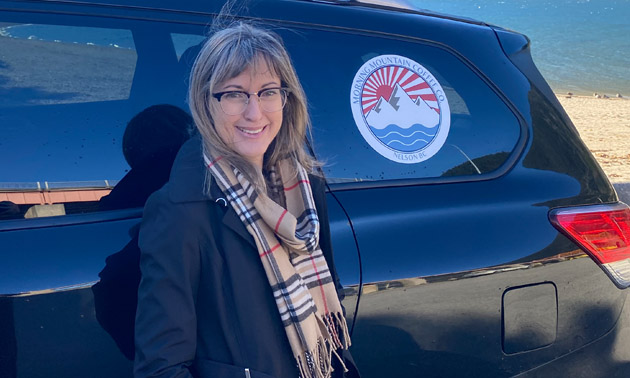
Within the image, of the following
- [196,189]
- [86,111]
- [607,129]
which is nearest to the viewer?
[196,189]

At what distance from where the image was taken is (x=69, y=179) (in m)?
1.64

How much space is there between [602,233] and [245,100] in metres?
1.31

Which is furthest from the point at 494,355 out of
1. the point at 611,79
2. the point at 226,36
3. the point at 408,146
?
the point at 611,79

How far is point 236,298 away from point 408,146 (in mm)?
864

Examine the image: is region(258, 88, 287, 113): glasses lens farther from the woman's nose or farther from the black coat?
the black coat

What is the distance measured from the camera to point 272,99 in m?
1.57

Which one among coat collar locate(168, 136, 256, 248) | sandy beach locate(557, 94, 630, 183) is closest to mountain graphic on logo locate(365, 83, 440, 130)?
coat collar locate(168, 136, 256, 248)

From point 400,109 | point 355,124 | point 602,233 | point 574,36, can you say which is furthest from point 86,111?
point 574,36

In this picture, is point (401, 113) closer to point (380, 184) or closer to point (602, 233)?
point (380, 184)

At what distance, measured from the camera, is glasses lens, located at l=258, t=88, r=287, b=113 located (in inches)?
61.0

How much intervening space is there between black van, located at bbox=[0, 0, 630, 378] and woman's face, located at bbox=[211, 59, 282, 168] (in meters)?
0.33

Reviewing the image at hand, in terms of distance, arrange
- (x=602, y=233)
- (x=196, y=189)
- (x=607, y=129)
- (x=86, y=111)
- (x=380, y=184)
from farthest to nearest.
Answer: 1. (x=607, y=129)
2. (x=602, y=233)
3. (x=380, y=184)
4. (x=86, y=111)
5. (x=196, y=189)

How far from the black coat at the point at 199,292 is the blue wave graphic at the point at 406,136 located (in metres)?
0.71

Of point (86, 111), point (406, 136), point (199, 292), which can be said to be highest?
point (86, 111)
